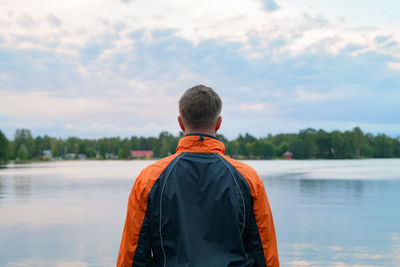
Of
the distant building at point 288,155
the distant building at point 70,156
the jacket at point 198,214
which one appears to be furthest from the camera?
the distant building at point 70,156

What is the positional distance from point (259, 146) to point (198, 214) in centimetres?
14295

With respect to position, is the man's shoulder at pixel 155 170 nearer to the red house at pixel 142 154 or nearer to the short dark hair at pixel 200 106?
the short dark hair at pixel 200 106

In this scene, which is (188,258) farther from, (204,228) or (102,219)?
(102,219)

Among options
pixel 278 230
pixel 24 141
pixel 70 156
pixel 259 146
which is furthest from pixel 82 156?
pixel 278 230

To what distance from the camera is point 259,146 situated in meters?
143

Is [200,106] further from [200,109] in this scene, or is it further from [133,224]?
[133,224]

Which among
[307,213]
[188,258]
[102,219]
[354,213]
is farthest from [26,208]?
[188,258]

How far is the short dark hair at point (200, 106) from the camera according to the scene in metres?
1.95

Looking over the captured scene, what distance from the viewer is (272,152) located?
145 metres

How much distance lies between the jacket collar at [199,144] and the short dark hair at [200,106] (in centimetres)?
7

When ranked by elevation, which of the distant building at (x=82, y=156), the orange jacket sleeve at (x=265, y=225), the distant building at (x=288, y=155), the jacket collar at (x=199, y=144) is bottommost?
the distant building at (x=82, y=156)

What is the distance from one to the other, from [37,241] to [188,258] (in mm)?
7050

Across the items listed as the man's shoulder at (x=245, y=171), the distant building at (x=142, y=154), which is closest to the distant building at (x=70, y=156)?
the distant building at (x=142, y=154)

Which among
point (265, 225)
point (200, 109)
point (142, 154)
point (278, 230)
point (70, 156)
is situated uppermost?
point (200, 109)
